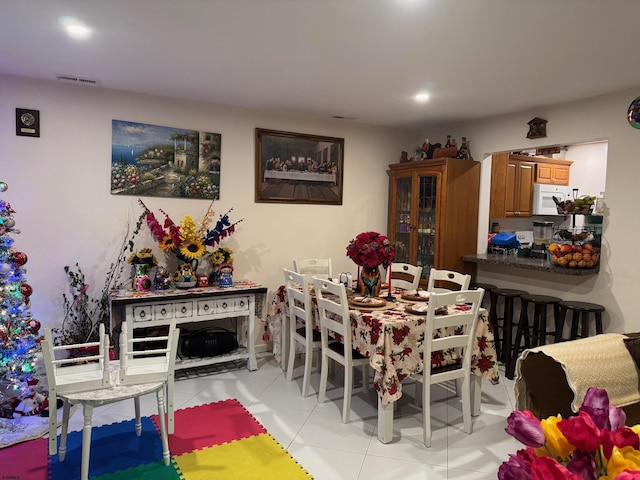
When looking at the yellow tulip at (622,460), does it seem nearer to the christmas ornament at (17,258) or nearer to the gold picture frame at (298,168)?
the christmas ornament at (17,258)

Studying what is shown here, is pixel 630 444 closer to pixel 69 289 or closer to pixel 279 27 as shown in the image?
pixel 279 27

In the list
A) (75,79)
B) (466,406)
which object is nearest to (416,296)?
(466,406)

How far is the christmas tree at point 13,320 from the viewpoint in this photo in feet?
8.80

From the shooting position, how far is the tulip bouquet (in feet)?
2.37

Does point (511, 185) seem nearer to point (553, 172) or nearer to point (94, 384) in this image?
point (553, 172)

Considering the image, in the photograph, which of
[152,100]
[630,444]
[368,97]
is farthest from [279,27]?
[630,444]

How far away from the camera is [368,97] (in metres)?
3.67

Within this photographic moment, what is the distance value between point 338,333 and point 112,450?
1.52 m

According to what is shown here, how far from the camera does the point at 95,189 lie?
3.55 metres

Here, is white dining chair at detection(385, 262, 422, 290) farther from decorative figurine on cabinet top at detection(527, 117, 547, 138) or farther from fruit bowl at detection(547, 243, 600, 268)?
decorative figurine on cabinet top at detection(527, 117, 547, 138)

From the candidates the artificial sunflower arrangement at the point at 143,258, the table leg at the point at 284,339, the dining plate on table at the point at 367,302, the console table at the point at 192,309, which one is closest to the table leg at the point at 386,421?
the dining plate on table at the point at 367,302

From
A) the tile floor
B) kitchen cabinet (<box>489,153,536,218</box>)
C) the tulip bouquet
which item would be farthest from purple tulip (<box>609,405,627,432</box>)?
kitchen cabinet (<box>489,153,536,218</box>)

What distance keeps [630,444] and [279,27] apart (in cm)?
227

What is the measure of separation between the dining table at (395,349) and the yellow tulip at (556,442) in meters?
1.78
